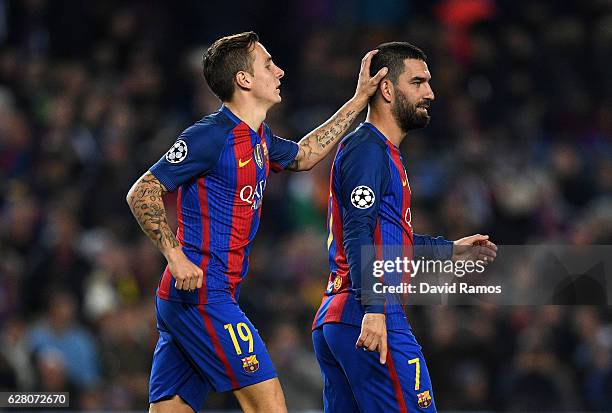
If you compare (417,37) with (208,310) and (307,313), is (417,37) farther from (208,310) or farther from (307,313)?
(208,310)

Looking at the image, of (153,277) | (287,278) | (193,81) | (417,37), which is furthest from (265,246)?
(417,37)

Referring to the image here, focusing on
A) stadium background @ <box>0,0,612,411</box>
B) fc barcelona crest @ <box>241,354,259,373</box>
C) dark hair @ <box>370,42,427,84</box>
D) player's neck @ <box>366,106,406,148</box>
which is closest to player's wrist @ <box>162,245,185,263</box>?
fc barcelona crest @ <box>241,354,259,373</box>

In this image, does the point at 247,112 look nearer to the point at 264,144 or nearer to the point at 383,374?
the point at 264,144

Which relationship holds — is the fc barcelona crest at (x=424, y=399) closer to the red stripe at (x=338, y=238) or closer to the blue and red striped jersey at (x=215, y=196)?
the red stripe at (x=338, y=238)

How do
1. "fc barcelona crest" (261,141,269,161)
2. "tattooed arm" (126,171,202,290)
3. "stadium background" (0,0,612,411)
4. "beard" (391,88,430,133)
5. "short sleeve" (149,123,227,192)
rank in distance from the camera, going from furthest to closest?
1. "stadium background" (0,0,612,411)
2. "fc barcelona crest" (261,141,269,161)
3. "beard" (391,88,430,133)
4. "short sleeve" (149,123,227,192)
5. "tattooed arm" (126,171,202,290)

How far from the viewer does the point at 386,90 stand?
19.0 ft

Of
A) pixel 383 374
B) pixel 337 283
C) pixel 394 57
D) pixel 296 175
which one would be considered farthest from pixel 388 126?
pixel 296 175

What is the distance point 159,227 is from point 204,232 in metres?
0.29

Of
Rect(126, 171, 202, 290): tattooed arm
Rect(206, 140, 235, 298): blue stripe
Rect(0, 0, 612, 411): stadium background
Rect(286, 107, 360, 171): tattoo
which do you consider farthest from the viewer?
Rect(0, 0, 612, 411): stadium background

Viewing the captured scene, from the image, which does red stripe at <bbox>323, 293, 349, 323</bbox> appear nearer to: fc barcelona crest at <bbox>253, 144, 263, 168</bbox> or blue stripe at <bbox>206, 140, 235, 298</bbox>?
blue stripe at <bbox>206, 140, 235, 298</bbox>

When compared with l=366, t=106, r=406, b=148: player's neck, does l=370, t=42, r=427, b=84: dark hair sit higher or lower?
higher

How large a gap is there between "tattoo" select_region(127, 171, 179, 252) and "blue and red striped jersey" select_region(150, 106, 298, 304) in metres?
0.09

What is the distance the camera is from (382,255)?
5535 millimetres

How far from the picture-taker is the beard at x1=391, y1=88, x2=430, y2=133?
5.74 metres
